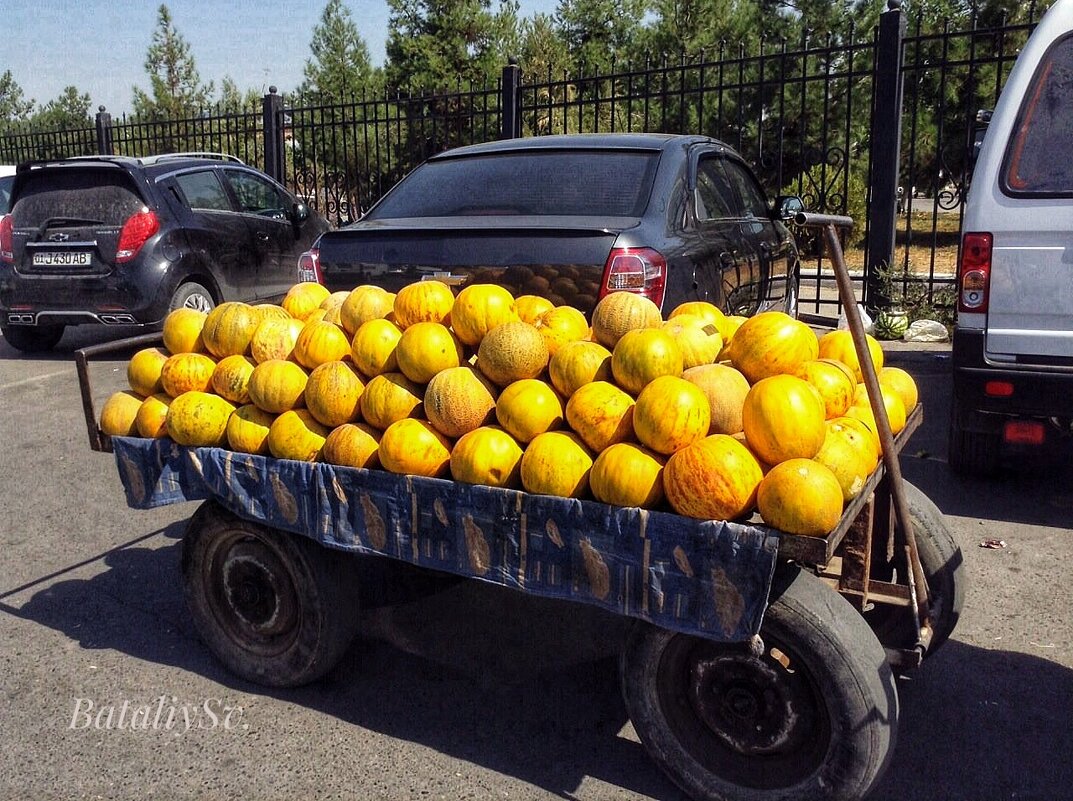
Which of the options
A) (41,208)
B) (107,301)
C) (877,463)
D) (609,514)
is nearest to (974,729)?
(877,463)

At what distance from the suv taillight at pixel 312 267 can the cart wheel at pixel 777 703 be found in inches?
129

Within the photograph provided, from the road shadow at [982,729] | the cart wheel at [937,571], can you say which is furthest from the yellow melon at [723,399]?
the road shadow at [982,729]

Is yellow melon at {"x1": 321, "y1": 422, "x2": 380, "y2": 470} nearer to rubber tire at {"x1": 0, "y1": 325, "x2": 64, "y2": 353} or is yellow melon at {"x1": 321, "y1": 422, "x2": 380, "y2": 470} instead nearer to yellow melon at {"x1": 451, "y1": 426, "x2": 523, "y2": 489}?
yellow melon at {"x1": 451, "y1": 426, "x2": 523, "y2": 489}

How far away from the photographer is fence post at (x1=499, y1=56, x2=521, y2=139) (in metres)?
11.3

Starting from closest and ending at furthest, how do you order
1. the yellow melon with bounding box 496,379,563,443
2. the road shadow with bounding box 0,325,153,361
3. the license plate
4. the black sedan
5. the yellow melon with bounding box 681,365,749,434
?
the yellow melon with bounding box 681,365,749,434 → the yellow melon with bounding box 496,379,563,443 → the black sedan → the license plate → the road shadow with bounding box 0,325,153,361

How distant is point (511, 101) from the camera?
11367 mm

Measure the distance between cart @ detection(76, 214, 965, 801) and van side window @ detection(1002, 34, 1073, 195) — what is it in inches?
73.4

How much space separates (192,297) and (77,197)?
1.40 m

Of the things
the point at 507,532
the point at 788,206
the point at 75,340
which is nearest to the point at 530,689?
the point at 507,532

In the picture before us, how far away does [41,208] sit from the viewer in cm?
929

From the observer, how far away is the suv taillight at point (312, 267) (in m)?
5.35

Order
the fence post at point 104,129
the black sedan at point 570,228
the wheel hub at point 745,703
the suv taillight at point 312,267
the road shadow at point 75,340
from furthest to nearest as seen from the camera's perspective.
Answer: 1. the fence post at point 104,129
2. the road shadow at point 75,340
3. the suv taillight at point 312,267
4. the black sedan at point 570,228
5. the wheel hub at point 745,703

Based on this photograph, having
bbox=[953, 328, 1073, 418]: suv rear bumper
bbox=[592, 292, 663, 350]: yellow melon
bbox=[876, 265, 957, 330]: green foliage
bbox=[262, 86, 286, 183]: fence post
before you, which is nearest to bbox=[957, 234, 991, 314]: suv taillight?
bbox=[953, 328, 1073, 418]: suv rear bumper

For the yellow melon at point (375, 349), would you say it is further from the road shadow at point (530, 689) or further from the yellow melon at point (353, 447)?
the road shadow at point (530, 689)
